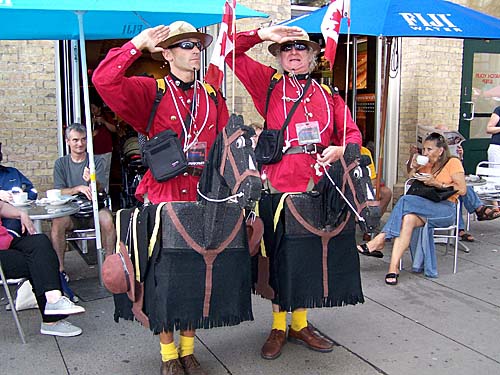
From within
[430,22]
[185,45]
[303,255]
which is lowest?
[303,255]

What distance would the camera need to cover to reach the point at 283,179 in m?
3.64

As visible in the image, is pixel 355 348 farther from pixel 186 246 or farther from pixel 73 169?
pixel 73 169

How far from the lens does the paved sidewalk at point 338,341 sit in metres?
3.58

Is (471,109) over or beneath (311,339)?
over

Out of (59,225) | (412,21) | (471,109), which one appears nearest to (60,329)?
(59,225)

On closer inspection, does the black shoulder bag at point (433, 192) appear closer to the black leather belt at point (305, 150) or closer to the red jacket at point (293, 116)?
the red jacket at point (293, 116)

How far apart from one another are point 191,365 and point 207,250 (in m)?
0.79

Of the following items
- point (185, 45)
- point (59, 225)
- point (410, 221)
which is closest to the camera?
point (185, 45)

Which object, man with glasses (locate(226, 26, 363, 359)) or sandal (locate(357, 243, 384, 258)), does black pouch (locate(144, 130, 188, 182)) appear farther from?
sandal (locate(357, 243, 384, 258))

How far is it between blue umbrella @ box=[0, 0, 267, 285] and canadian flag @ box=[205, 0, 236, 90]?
816 mm

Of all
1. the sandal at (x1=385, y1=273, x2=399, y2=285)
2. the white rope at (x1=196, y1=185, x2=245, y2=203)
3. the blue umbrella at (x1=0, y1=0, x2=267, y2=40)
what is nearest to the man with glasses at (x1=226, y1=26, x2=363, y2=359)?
the white rope at (x1=196, y1=185, x2=245, y2=203)

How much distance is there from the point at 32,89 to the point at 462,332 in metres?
4.83

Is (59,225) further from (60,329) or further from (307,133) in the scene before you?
(307,133)

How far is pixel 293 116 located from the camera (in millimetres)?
3600
